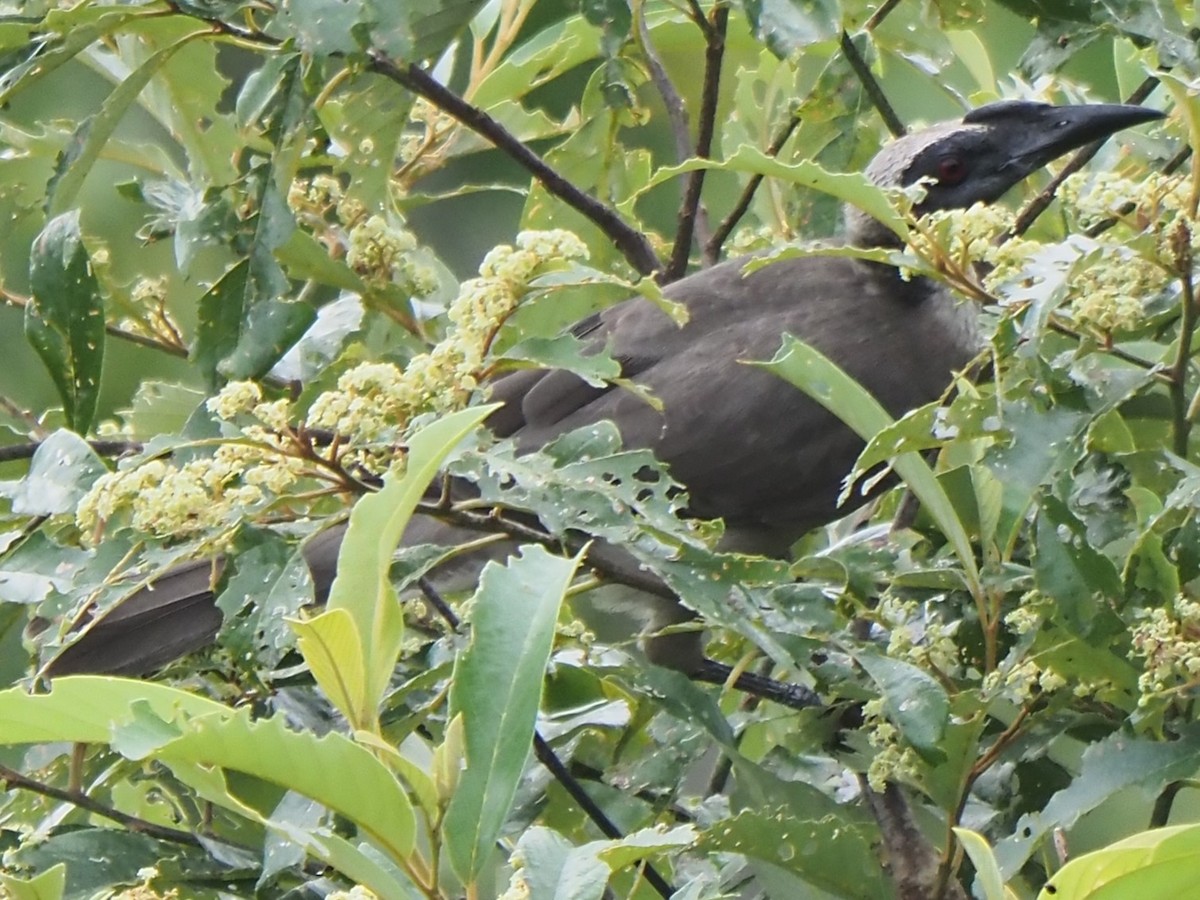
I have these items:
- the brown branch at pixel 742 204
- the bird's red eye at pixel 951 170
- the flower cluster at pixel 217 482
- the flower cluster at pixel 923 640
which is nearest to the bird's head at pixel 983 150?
the bird's red eye at pixel 951 170

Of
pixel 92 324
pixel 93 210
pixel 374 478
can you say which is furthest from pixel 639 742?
pixel 93 210

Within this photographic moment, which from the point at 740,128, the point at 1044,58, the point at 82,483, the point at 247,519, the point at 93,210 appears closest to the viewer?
the point at 247,519

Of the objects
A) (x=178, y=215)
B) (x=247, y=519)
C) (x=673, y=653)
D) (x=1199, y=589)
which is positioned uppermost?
(x=178, y=215)

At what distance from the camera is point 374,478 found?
4.47 feet

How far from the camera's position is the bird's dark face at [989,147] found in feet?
7.92

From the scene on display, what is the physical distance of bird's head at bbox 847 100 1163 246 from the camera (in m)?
2.43

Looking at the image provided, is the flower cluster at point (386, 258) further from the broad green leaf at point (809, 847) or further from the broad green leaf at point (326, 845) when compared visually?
the broad green leaf at point (326, 845)

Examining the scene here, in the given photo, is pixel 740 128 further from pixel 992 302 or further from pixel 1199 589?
pixel 1199 589

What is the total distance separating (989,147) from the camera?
269 cm

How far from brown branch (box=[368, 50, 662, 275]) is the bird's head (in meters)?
0.48

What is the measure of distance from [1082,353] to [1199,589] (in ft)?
0.75

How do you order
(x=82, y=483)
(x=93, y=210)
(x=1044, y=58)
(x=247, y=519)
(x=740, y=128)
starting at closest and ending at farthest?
(x=247, y=519) < (x=82, y=483) < (x=1044, y=58) < (x=740, y=128) < (x=93, y=210)

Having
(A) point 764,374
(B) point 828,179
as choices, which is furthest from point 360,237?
(A) point 764,374

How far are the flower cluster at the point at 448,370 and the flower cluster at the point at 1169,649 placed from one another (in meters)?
0.55
